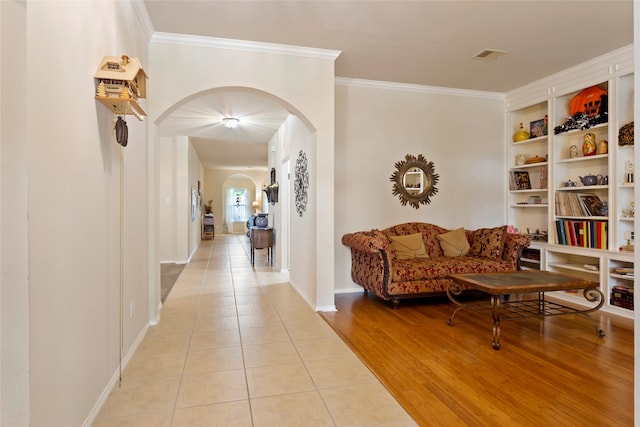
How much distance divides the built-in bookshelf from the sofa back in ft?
4.22

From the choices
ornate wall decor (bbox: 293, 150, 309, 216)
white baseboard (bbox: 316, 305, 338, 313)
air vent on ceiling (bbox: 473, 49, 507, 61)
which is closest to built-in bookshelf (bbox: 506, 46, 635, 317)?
air vent on ceiling (bbox: 473, 49, 507, 61)

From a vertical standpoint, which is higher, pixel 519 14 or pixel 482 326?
pixel 519 14

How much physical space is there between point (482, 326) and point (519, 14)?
286 centimetres

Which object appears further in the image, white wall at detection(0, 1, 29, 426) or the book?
the book

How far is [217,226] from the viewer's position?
15.8 m

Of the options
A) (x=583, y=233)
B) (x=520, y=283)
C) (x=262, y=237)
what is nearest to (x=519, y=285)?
(x=520, y=283)

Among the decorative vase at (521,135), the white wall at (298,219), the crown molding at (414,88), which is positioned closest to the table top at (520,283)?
the white wall at (298,219)

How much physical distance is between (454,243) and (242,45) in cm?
347

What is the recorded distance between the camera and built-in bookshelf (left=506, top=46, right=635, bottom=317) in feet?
12.9

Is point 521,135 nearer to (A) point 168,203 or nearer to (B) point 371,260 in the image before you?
(B) point 371,260

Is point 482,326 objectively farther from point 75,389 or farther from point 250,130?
point 250,130

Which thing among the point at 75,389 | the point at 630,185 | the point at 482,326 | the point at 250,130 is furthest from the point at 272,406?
the point at 250,130

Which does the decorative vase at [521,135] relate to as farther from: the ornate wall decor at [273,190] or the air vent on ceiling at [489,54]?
the ornate wall decor at [273,190]

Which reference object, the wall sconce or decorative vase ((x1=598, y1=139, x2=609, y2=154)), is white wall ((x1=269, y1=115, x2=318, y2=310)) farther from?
decorative vase ((x1=598, y1=139, x2=609, y2=154))
